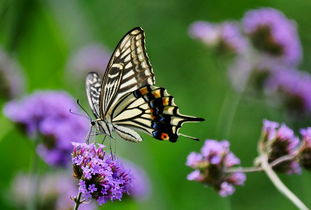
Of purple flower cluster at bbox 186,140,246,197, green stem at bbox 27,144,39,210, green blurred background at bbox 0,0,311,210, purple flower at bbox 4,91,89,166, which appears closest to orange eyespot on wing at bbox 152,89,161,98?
purple flower cluster at bbox 186,140,246,197

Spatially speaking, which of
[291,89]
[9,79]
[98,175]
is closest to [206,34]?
[291,89]

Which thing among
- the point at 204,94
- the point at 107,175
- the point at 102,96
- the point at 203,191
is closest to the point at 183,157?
the point at 203,191

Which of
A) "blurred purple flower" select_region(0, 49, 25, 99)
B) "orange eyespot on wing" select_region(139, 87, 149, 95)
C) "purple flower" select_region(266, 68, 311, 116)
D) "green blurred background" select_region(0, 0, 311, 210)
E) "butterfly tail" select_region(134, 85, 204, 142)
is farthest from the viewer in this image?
"green blurred background" select_region(0, 0, 311, 210)

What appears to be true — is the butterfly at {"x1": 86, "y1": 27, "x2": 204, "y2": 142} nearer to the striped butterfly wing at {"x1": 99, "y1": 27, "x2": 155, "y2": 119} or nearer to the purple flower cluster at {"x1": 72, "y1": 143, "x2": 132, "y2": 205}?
the striped butterfly wing at {"x1": 99, "y1": 27, "x2": 155, "y2": 119}

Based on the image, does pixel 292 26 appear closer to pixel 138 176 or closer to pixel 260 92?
pixel 260 92

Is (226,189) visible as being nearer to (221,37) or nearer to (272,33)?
(221,37)

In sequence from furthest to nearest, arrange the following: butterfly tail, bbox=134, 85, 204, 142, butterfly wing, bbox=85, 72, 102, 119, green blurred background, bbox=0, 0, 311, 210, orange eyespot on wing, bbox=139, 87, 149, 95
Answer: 1. green blurred background, bbox=0, 0, 311, 210
2. butterfly wing, bbox=85, 72, 102, 119
3. orange eyespot on wing, bbox=139, 87, 149, 95
4. butterfly tail, bbox=134, 85, 204, 142

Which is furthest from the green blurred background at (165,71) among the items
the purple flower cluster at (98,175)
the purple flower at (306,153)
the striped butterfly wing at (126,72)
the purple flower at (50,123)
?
the purple flower cluster at (98,175)
